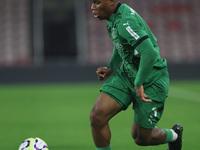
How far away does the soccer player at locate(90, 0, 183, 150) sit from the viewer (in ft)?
11.3

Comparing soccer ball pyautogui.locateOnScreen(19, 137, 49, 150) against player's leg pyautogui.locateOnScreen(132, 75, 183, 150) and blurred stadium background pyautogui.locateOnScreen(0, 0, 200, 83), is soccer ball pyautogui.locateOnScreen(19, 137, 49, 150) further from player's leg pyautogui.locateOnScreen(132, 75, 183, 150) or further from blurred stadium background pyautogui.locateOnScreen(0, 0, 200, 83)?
blurred stadium background pyautogui.locateOnScreen(0, 0, 200, 83)

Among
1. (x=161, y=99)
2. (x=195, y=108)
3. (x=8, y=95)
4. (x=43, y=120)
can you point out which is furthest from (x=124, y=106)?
(x=8, y=95)

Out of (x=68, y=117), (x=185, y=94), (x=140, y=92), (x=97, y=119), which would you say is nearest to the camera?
(x=140, y=92)

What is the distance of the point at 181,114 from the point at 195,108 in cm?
96

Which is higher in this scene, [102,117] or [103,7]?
[103,7]

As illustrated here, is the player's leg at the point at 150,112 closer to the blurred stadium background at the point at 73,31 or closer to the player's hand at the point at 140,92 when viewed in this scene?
the player's hand at the point at 140,92

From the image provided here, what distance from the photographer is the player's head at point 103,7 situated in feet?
11.9

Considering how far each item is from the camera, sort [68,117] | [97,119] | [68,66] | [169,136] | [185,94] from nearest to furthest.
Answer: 1. [97,119]
2. [169,136]
3. [68,117]
4. [185,94]
5. [68,66]

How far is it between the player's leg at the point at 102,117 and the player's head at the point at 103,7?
2.48ft

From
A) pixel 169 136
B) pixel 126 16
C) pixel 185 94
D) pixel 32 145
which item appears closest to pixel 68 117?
pixel 32 145

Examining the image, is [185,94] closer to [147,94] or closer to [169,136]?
[169,136]

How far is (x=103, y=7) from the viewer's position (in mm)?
3652

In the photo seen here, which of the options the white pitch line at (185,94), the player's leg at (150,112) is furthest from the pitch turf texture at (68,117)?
the player's leg at (150,112)

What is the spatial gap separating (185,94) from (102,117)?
24.7 ft
